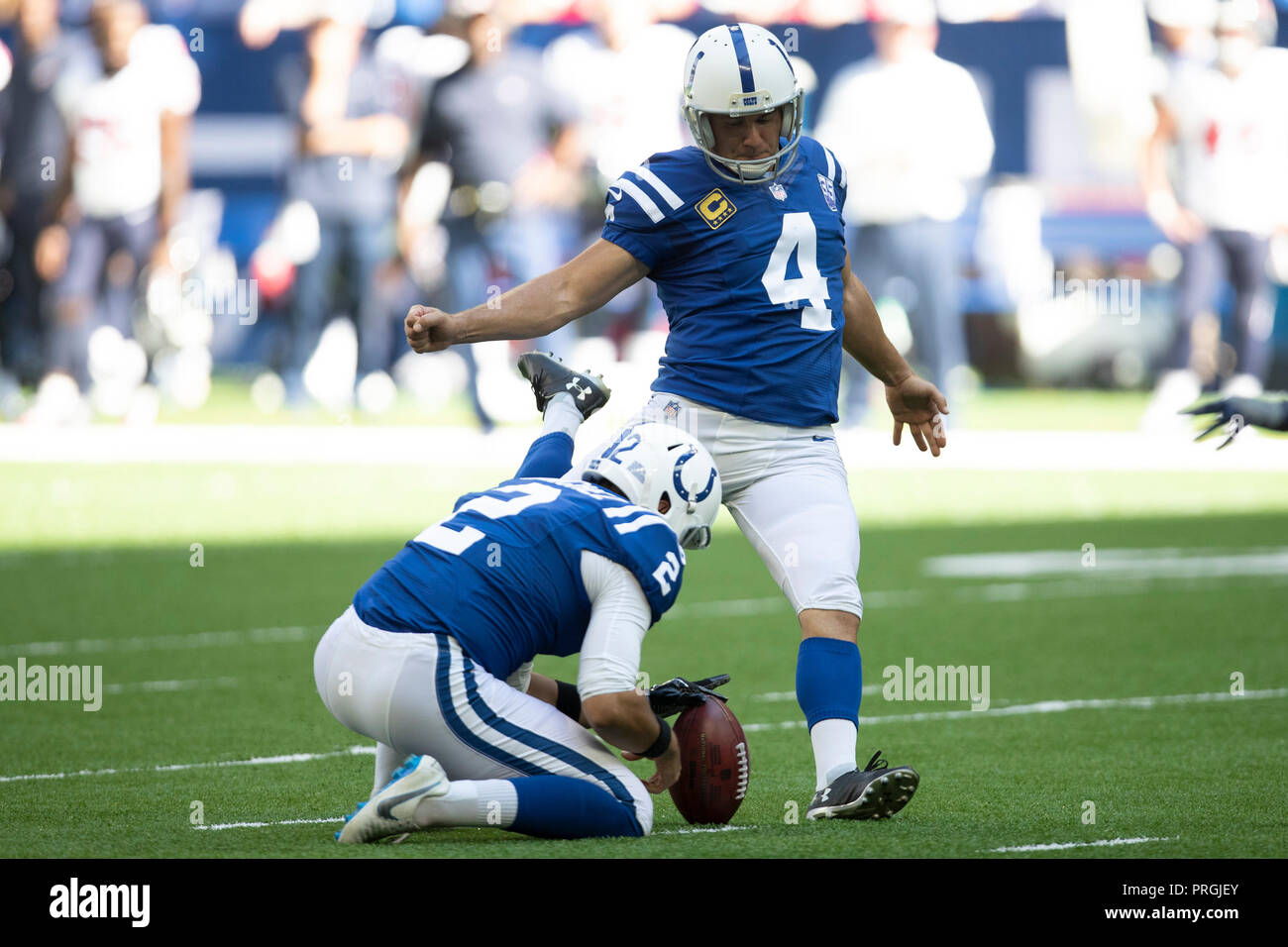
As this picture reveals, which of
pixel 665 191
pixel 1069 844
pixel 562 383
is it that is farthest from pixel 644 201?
pixel 1069 844

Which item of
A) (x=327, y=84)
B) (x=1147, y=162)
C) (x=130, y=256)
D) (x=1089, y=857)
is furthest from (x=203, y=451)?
(x=1089, y=857)

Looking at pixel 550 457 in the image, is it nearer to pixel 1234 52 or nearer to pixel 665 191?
pixel 665 191

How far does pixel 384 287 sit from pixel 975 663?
13.0 meters

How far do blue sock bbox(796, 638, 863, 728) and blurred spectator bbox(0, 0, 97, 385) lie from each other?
14.9m

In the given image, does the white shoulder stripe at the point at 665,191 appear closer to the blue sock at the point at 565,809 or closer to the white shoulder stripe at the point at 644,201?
the white shoulder stripe at the point at 644,201

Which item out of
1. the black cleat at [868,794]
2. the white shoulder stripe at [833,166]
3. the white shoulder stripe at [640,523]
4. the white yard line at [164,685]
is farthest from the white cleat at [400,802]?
the white yard line at [164,685]

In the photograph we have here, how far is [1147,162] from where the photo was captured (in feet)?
61.0

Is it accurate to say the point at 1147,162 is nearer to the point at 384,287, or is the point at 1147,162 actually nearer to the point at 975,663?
the point at 384,287

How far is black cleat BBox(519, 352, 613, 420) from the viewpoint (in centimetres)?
530

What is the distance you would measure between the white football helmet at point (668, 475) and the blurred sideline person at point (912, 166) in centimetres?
1217

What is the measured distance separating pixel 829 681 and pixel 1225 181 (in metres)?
14.0

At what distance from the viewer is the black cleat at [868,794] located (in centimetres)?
461
